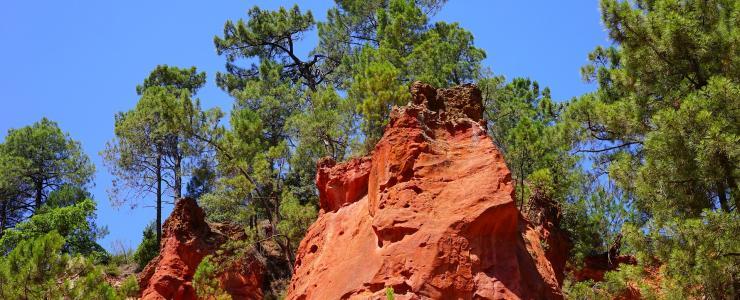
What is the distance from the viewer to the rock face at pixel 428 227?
1033cm

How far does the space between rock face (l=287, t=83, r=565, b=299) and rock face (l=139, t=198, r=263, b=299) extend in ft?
20.2

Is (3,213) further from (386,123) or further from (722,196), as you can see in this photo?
(722,196)

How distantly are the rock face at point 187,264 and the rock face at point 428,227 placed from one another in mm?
6151

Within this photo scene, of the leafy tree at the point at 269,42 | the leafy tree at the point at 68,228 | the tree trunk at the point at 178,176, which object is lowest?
the leafy tree at the point at 68,228

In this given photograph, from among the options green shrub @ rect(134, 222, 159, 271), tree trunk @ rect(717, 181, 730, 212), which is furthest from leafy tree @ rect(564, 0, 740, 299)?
green shrub @ rect(134, 222, 159, 271)

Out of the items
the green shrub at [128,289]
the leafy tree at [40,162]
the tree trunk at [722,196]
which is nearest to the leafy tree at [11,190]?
the leafy tree at [40,162]

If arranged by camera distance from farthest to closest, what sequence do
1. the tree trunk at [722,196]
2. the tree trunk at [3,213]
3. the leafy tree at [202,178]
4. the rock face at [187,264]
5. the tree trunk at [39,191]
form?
the tree trunk at [39,191]
the tree trunk at [3,213]
the leafy tree at [202,178]
the rock face at [187,264]
the tree trunk at [722,196]

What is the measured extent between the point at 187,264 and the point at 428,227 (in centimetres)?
1002

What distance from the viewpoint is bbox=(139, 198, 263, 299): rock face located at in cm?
1869

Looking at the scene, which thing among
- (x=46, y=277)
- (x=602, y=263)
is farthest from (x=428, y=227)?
(x=602, y=263)

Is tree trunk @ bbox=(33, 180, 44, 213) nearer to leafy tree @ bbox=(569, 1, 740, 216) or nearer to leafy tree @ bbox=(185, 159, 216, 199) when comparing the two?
leafy tree @ bbox=(185, 159, 216, 199)

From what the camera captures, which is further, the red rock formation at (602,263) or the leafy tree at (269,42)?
the leafy tree at (269,42)

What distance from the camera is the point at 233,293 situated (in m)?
19.5

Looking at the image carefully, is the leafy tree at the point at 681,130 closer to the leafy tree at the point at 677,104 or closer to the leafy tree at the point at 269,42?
the leafy tree at the point at 677,104
